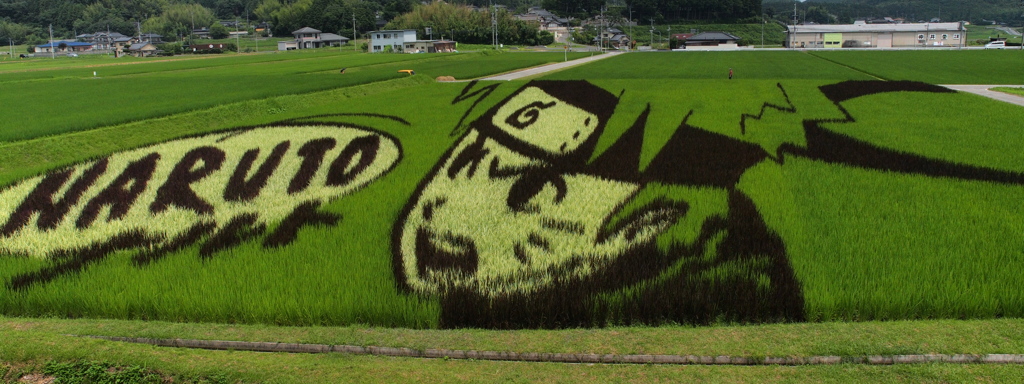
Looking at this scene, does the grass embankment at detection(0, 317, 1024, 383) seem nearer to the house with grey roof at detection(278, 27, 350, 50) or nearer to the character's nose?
the character's nose

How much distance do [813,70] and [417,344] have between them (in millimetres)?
37528

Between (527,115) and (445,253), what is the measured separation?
11.0 m

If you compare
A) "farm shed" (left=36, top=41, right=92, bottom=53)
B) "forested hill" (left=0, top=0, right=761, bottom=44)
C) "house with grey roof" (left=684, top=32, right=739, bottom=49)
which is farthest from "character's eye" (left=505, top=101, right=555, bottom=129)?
"farm shed" (left=36, top=41, right=92, bottom=53)

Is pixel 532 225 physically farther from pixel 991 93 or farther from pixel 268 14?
pixel 268 14

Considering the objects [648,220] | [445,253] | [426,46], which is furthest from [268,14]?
[445,253]

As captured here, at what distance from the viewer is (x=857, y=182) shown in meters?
9.37

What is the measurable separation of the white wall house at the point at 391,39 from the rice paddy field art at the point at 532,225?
226ft

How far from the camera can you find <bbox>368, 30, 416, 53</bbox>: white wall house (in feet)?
267

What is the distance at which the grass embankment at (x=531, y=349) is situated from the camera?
407 cm

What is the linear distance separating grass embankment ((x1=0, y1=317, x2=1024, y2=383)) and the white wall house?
Answer: 258 ft

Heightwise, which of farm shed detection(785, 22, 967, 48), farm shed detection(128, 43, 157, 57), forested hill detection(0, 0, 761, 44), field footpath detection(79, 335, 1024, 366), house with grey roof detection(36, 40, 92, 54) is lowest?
field footpath detection(79, 335, 1024, 366)

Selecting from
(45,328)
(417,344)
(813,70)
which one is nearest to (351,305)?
(417,344)

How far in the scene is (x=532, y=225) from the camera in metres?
7.71

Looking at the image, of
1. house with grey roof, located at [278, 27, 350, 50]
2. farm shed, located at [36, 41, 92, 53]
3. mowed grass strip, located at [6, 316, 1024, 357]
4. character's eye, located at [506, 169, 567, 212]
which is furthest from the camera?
house with grey roof, located at [278, 27, 350, 50]
